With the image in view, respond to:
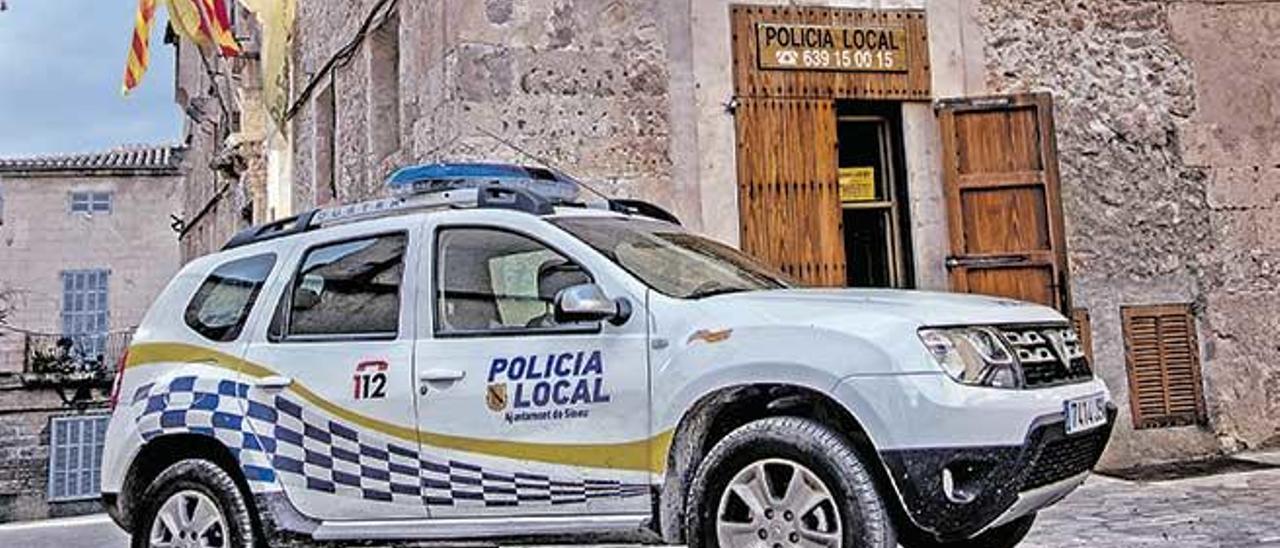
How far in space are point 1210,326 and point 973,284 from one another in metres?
2.20

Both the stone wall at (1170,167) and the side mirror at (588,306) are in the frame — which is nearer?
the side mirror at (588,306)

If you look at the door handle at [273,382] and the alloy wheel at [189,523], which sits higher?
the door handle at [273,382]

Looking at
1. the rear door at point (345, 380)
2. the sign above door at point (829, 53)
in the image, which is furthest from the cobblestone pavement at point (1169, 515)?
the sign above door at point (829, 53)

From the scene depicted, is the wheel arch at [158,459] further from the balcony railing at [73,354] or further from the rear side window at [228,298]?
the balcony railing at [73,354]

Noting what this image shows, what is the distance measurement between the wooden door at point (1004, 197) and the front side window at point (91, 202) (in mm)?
29592

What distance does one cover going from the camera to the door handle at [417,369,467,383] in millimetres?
4309

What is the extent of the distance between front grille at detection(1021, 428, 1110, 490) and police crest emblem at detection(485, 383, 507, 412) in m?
1.89

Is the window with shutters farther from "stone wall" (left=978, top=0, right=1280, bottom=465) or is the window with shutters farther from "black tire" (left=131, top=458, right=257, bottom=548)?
"stone wall" (left=978, top=0, right=1280, bottom=465)

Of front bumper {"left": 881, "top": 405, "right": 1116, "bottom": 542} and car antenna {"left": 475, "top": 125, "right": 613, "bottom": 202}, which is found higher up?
car antenna {"left": 475, "top": 125, "right": 613, "bottom": 202}

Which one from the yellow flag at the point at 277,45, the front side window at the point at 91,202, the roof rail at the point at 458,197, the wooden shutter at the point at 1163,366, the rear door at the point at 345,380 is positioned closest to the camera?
the rear door at the point at 345,380

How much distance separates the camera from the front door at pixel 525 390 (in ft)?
13.3

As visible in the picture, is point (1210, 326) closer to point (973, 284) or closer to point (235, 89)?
point (973, 284)

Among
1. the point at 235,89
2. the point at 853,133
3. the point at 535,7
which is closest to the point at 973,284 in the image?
the point at 853,133

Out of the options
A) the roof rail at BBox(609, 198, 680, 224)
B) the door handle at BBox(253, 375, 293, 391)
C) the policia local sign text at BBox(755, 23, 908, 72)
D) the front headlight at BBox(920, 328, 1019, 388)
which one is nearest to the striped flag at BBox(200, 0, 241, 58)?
the policia local sign text at BBox(755, 23, 908, 72)
